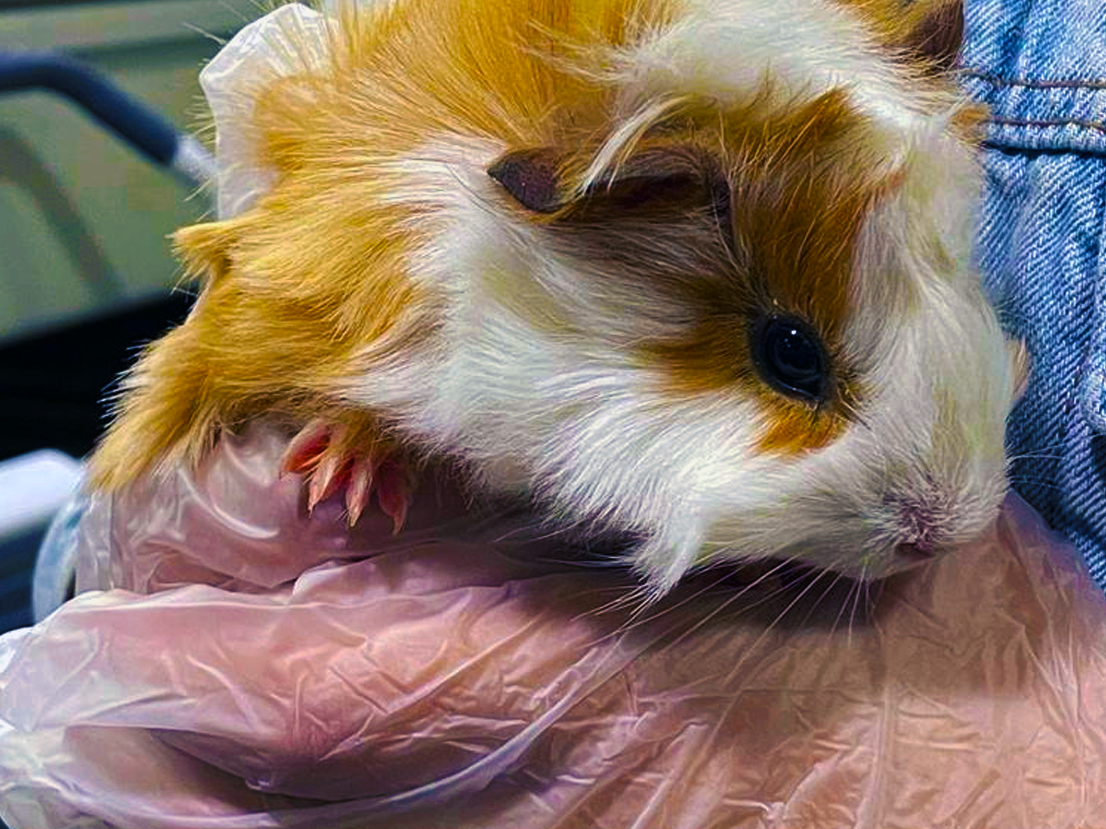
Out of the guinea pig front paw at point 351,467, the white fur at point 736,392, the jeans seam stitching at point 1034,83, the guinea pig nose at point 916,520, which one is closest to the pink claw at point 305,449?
the guinea pig front paw at point 351,467

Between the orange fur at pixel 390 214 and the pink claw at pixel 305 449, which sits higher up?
the orange fur at pixel 390 214

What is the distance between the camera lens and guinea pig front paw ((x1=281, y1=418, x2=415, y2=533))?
79 cm

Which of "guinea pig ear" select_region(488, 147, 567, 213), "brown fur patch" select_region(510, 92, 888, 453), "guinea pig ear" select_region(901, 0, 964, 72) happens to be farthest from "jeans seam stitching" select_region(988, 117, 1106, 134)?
"guinea pig ear" select_region(488, 147, 567, 213)

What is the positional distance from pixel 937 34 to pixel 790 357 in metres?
0.25

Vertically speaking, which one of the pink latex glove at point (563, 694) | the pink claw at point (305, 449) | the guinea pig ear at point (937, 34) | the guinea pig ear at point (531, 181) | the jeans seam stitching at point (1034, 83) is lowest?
the pink latex glove at point (563, 694)

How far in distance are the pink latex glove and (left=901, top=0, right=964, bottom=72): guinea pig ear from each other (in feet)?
0.97

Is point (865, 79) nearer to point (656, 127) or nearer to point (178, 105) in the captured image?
point (656, 127)

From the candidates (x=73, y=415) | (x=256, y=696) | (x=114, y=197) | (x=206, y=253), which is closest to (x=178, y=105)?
(x=114, y=197)

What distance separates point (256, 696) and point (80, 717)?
126mm

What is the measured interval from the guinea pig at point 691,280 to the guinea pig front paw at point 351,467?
38mm

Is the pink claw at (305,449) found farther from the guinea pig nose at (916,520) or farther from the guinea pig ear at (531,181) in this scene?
the guinea pig nose at (916,520)

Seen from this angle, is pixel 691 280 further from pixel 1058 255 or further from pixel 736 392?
pixel 1058 255

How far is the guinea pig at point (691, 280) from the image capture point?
66cm

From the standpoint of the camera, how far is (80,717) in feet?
2.57
